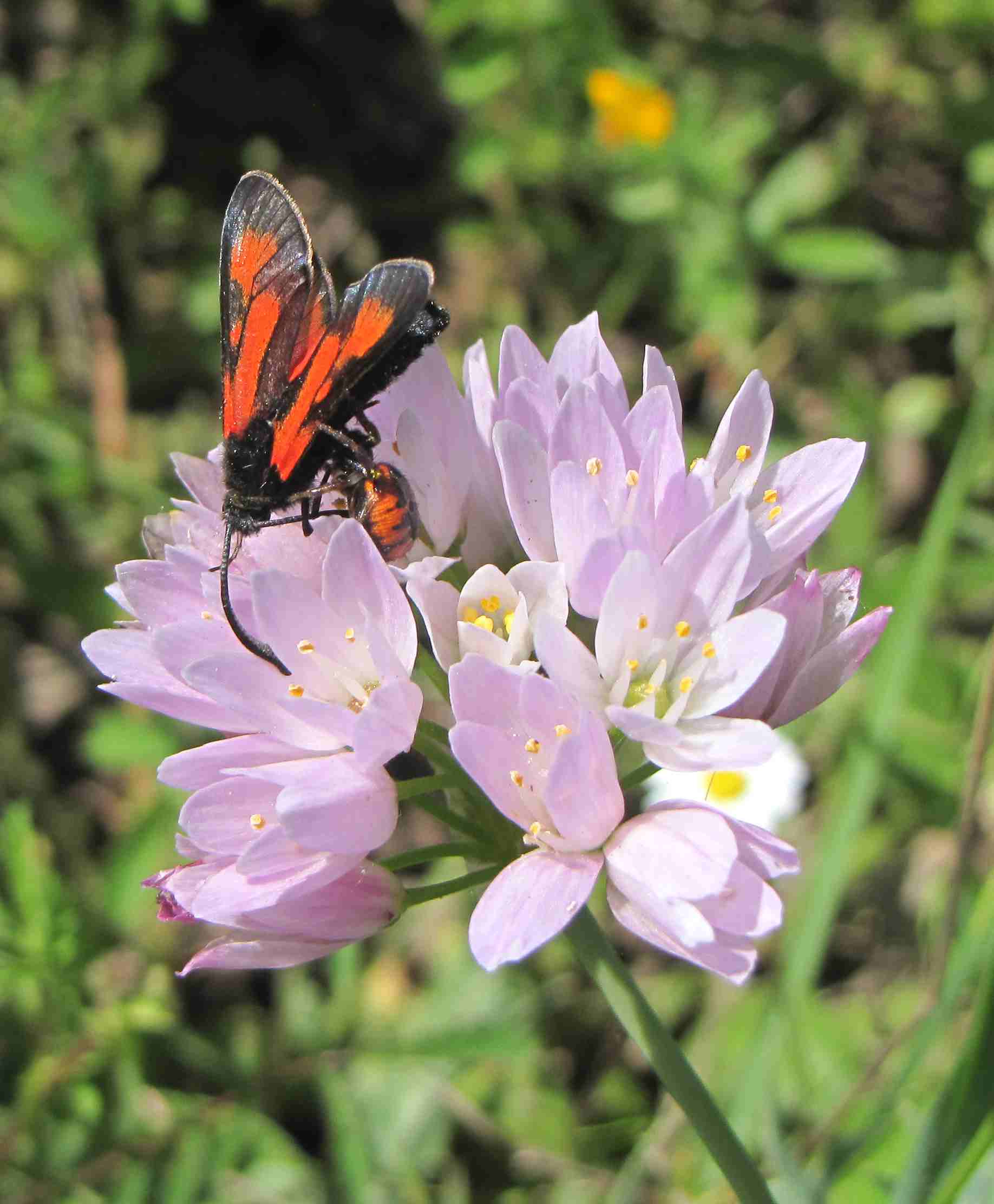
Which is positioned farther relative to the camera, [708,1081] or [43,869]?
[708,1081]

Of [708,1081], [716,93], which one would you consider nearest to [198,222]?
[716,93]

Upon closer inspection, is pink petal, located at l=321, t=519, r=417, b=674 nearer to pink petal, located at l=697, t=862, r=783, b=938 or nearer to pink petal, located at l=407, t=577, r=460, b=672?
pink petal, located at l=407, t=577, r=460, b=672

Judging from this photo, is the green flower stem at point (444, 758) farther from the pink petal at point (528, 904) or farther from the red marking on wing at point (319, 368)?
the red marking on wing at point (319, 368)

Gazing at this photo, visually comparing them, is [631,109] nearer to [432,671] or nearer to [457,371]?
[457,371]

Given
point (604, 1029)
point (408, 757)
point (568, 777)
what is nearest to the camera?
point (568, 777)

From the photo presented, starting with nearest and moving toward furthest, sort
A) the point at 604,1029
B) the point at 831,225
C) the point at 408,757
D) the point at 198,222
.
A: the point at 408,757 < the point at 604,1029 < the point at 831,225 < the point at 198,222

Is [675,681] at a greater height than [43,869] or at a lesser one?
greater

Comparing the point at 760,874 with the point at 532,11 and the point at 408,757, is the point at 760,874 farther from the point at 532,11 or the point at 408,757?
the point at 532,11
